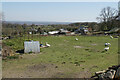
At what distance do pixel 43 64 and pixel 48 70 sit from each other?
1.44 m

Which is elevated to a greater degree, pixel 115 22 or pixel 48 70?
pixel 115 22

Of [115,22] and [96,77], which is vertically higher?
[115,22]

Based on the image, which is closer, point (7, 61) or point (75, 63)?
point (75, 63)

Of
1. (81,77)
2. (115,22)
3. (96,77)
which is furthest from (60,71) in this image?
(115,22)

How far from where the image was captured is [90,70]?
9641 mm

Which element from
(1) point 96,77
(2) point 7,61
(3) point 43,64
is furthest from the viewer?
(2) point 7,61

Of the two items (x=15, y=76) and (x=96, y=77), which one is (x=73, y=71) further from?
(x=15, y=76)

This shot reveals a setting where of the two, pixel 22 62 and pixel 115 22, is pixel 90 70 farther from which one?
pixel 115 22

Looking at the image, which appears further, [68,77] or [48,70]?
[48,70]

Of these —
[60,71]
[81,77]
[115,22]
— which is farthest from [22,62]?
[115,22]

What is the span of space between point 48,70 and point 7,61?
14.3 ft

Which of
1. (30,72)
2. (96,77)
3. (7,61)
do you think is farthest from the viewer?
(7,61)

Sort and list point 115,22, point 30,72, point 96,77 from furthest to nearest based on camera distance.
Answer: point 115,22 → point 30,72 → point 96,77

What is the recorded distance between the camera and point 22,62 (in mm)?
11906
